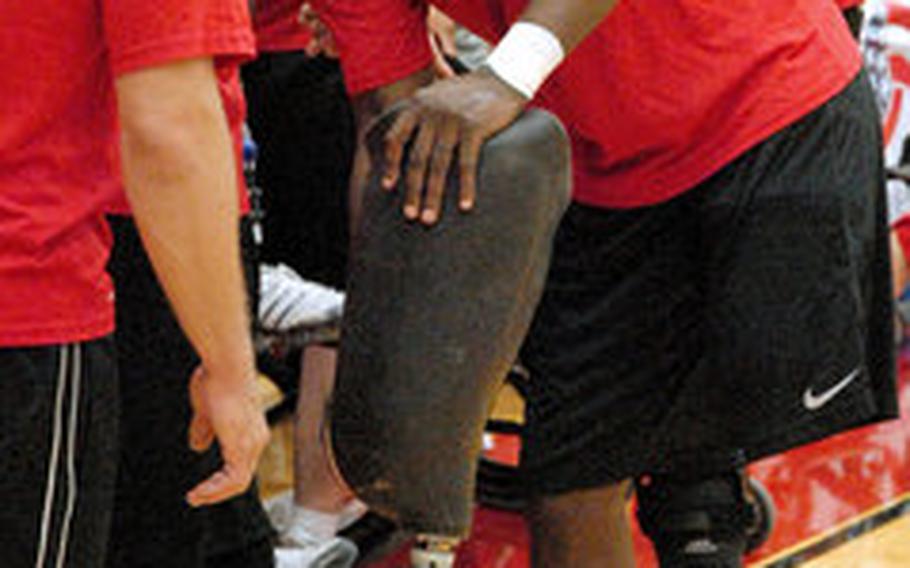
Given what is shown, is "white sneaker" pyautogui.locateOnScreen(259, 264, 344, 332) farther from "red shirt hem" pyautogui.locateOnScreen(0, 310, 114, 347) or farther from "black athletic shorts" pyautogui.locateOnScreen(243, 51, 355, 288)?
"red shirt hem" pyautogui.locateOnScreen(0, 310, 114, 347)

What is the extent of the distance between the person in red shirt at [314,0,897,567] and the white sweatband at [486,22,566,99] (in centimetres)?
33

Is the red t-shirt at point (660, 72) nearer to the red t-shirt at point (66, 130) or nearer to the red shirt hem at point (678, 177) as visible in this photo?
the red shirt hem at point (678, 177)

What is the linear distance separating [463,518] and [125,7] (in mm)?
740

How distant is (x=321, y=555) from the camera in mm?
3572

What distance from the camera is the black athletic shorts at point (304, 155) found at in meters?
3.66

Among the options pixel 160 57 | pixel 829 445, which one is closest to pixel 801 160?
pixel 160 57

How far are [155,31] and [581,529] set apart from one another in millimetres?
1367

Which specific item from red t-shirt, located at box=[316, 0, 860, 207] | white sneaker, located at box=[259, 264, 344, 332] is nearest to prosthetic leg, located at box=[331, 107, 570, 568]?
red t-shirt, located at box=[316, 0, 860, 207]

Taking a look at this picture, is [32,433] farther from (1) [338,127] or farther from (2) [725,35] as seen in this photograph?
(1) [338,127]

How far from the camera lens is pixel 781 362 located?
8.36 feet

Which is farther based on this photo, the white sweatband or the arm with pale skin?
the white sweatband

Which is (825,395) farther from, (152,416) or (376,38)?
(152,416)

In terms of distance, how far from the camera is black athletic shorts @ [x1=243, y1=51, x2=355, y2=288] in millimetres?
3660

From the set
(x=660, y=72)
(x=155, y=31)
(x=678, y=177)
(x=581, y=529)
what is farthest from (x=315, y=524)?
(x=155, y=31)
